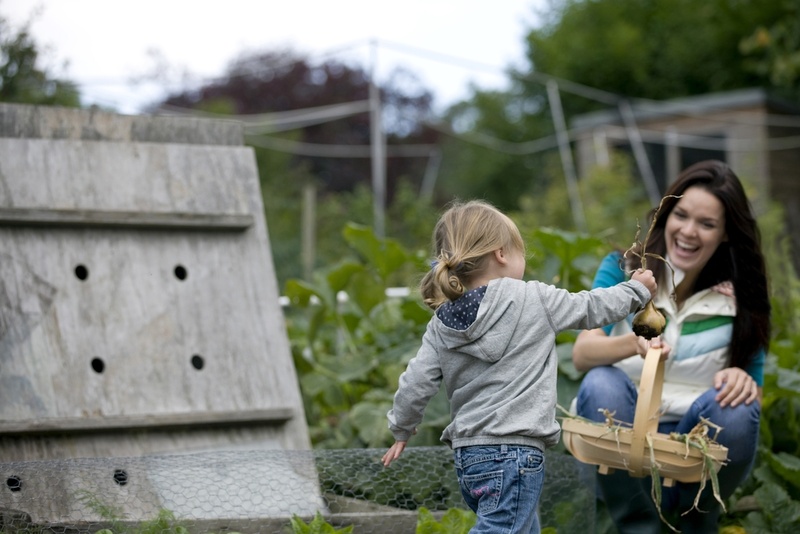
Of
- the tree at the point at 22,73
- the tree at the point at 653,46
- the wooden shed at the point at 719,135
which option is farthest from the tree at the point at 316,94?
the tree at the point at 22,73

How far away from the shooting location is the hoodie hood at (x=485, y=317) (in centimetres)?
214

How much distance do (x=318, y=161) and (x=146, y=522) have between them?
16748 millimetres

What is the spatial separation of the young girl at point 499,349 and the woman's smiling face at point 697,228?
716 mm

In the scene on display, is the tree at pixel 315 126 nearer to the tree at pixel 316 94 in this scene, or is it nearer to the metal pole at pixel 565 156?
the tree at pixel 316 94

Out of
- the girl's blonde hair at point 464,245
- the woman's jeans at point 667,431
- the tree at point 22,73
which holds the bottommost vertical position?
the woman's jeans at point 667,431

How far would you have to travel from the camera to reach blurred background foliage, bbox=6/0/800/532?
3.70 meters

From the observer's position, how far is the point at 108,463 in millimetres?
2416

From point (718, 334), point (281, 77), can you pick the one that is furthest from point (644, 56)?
point (718, 334)

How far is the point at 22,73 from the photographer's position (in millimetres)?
5445

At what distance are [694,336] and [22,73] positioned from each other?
404 cm

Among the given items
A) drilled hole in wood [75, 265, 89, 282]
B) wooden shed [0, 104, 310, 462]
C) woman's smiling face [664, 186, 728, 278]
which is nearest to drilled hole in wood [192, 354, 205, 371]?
wooden shed [0, 104, 310, 462]

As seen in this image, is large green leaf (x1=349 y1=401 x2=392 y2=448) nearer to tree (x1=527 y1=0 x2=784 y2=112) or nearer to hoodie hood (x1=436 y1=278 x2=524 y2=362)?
hoodie hood (x1=436 y1=278 x2=524 y2=362)

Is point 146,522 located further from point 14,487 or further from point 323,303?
point 323,303

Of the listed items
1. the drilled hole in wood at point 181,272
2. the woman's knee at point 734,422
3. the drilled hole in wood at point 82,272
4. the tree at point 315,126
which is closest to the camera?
the woman's knee at point 734,422
